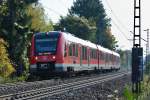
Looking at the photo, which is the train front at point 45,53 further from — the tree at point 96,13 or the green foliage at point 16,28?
the tree at point 96,13

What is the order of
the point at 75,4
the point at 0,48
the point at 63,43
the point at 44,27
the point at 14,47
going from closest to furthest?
the point at 63,43 → the point at 0,48 → the point at 14,47 → the point at 44,27 → the point at 75,4

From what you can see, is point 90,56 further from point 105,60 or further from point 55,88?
point 55,88

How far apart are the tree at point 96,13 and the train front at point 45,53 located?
260 feet

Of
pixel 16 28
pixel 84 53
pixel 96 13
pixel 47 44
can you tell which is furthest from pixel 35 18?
pixel 96 13

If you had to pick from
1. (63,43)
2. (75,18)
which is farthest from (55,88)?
(75,18)

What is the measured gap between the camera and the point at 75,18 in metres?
89.4

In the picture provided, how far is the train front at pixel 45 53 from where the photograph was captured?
34.5 m

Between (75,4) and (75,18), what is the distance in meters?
31.5

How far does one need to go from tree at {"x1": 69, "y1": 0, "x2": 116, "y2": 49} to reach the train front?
79238 mm

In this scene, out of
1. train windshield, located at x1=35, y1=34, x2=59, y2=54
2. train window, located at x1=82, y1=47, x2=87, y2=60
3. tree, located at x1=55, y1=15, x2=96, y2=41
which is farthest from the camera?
tree, located at x1=55, y1=15, x2=96, y2=41

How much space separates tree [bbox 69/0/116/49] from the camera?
11625 cm

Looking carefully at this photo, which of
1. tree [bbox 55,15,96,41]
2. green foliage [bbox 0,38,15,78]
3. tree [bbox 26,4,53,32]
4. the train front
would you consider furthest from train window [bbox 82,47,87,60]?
tree [bbox 55,15,96,41]

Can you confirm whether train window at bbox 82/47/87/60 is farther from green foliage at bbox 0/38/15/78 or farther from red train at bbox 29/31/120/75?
green foliage at bbox 0/38/15/78

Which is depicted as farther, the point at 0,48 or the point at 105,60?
the point at 105,60
